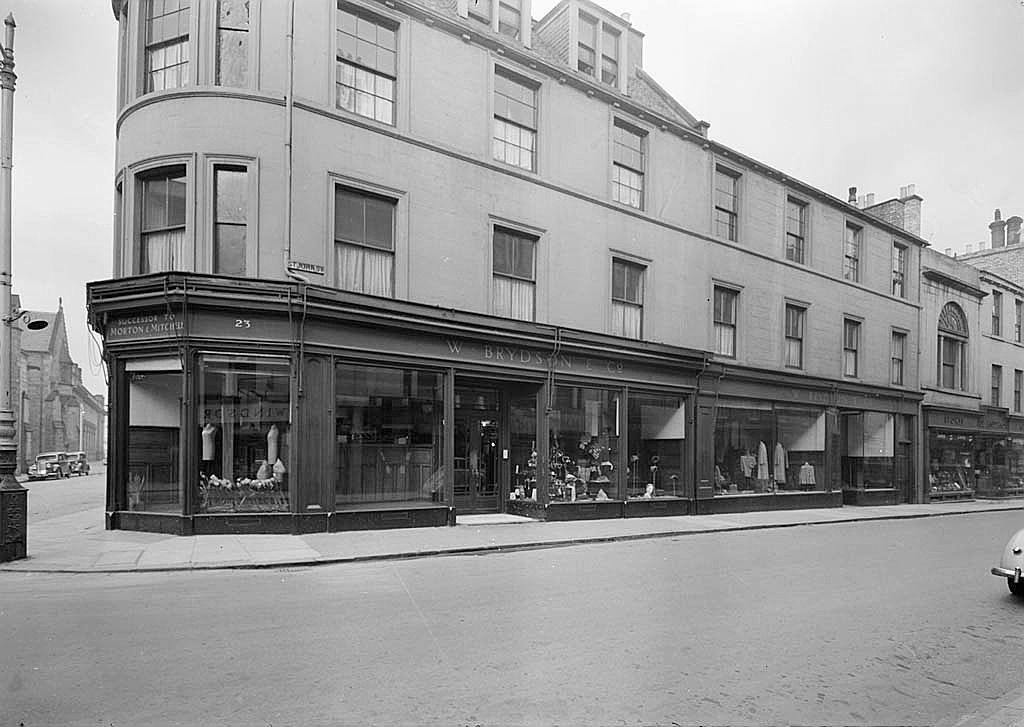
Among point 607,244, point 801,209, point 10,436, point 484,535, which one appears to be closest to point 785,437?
point 801,209

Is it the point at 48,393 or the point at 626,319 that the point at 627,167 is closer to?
the point at 626,319

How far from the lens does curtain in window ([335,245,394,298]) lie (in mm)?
15219

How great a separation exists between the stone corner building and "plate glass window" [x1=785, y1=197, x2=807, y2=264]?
50.9 meters

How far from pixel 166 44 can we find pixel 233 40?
140cm

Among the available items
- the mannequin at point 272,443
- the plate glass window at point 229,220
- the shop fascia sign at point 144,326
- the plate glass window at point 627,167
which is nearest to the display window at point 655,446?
the plate glass window at point 627,167

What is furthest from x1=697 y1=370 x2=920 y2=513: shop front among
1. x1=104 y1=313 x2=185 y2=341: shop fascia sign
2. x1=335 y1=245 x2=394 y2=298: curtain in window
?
x1=104 y1=313 x2=185 y2=341: shop fascia sign

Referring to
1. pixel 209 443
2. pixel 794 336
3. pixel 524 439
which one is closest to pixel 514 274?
pixel 524 439

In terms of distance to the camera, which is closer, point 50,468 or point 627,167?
point 627,167

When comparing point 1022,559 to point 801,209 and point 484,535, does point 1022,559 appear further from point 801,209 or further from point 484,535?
point 801,209

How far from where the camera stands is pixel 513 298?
58.9 ft

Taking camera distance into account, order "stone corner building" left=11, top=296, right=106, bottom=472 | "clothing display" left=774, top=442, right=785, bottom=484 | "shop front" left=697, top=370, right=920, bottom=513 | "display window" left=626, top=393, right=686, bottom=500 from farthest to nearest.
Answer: "stone corner building" left=11, top=296, right=106, bottom=472
"clothing display" left=774, top=442, right=785, bottom=484
"shop front" left=697, top=370, right=920, bottom=513
"display window" left=626, top=393, right=686, bottom=500

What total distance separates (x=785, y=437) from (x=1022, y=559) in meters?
14.9

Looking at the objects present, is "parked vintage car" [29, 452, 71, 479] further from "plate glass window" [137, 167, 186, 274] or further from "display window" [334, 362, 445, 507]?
"display window" [334, 362, 445, 507]

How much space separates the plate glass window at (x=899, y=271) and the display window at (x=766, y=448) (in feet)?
25.0
